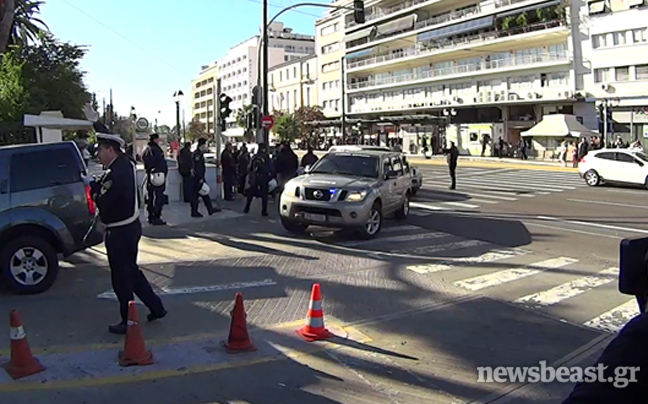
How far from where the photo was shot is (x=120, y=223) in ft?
19.0

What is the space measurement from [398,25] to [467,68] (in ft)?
46.1

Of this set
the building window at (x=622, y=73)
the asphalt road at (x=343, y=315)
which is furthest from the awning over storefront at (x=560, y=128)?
the asphalt road at (x=343, y=315)

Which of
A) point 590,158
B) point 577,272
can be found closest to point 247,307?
point 577,272

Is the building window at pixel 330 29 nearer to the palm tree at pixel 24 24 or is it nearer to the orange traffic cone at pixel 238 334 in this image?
the palm tree at pixel 24 24

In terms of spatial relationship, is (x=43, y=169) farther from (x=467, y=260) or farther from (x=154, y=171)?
(x=467, y=260)

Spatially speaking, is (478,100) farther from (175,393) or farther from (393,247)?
(175,393)

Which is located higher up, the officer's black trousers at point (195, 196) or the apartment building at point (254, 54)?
the apartment building at point (254, 54)

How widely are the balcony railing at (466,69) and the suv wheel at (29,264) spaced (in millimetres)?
48034

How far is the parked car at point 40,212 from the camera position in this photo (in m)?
7.30

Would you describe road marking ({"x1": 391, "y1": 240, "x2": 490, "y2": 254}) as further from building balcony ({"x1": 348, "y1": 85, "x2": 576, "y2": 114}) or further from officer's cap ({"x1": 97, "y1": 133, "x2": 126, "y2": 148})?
building balcony ({"x1": 348, "y1": 85, "x2": 576, "y2": 114})

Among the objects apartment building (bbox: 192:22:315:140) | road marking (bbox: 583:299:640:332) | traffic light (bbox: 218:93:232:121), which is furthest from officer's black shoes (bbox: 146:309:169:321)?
apartment building (bbox: 192:22:315:140)

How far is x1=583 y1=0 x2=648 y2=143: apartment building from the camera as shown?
4256cm

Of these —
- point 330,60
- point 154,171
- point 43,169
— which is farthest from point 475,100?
point 43,169

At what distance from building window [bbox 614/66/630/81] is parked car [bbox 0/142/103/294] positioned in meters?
44.9
